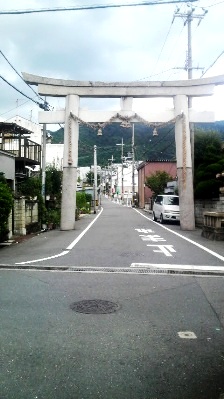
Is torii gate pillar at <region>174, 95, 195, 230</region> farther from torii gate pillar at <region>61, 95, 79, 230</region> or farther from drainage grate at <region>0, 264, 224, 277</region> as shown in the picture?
drainage grate at <region>0, 264, 224, 277</region>

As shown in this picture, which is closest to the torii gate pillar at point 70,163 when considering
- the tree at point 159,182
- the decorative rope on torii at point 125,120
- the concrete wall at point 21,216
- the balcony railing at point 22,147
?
the decorative rope on torii at point 125,120

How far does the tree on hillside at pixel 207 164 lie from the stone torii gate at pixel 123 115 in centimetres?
120

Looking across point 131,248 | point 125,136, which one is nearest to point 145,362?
point 131,248

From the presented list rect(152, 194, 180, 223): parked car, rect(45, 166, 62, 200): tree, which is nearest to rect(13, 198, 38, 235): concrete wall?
rect(45, 166, 62, 200): tree

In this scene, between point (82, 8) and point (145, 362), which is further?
point (82, 8)

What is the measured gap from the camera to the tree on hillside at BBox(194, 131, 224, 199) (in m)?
20.5

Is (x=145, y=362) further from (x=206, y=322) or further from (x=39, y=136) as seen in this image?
A: (x=39, y=136)

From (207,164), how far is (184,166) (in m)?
2.07

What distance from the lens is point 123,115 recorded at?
20.1 meters

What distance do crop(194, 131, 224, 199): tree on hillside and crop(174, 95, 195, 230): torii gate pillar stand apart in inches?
45.8

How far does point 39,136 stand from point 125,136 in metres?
32.4

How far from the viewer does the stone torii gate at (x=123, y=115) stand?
786 inches

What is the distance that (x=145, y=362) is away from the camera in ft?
12.2

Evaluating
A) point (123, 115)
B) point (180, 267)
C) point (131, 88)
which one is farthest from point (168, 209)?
point (180, 267)
